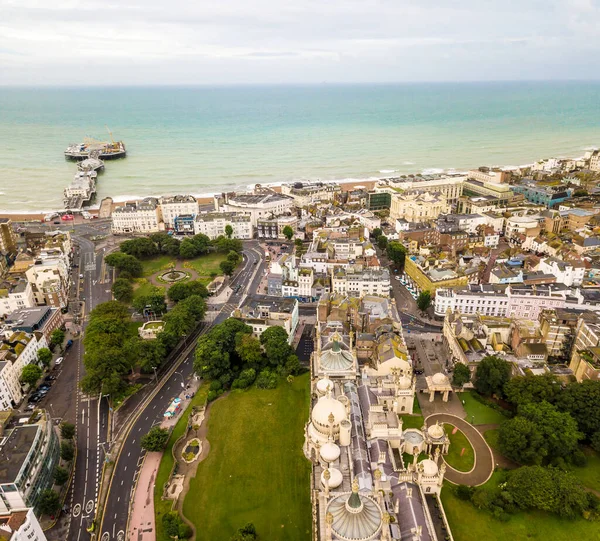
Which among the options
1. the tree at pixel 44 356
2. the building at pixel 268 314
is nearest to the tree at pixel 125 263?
the tree at pixel 44 356

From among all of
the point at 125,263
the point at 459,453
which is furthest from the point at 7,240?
the point at 459,453

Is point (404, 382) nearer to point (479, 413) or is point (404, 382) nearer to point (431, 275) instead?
point (479, 413)

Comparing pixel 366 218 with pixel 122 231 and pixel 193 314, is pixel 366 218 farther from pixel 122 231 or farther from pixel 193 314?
pixel 122 231

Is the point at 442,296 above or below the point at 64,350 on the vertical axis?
above

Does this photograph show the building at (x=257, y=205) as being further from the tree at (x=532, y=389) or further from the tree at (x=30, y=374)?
the tree at (x=532, y=389)

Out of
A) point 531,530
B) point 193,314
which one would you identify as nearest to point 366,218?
point 193,314

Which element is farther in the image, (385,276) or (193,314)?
(385,276)

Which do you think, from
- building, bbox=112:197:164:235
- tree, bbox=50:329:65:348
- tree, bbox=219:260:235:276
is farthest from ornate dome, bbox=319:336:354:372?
building, bbox=112:197:164:235
